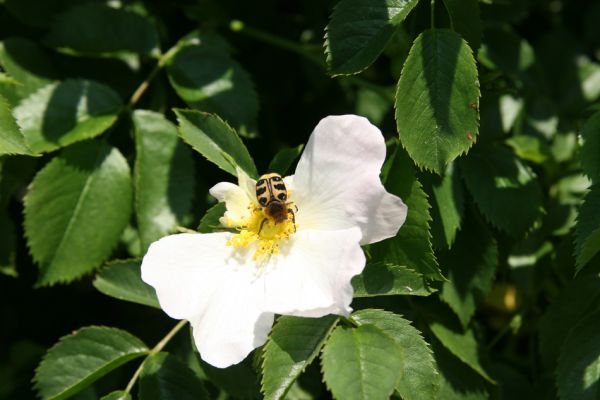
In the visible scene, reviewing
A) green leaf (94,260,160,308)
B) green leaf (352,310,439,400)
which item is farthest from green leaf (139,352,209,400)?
green leaf (352,310,439,400)

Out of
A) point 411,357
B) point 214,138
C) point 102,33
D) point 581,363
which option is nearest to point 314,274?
point 411,357

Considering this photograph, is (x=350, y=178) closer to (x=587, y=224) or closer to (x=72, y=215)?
(x=587, y=224)

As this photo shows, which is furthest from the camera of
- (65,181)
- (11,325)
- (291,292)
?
(11,325)

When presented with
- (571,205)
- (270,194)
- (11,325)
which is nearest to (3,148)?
(270,194)

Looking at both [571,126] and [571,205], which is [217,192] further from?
[571,126]

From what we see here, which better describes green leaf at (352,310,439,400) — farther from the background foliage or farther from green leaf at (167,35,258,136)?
green leaf at (167,35,258,136)

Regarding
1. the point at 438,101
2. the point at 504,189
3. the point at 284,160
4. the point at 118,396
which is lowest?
the point at 118,396

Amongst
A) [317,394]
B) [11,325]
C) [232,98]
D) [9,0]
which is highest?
[9,0]
